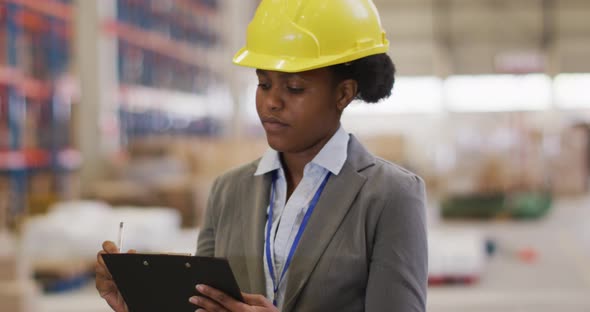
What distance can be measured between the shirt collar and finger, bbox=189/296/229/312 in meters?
0.33

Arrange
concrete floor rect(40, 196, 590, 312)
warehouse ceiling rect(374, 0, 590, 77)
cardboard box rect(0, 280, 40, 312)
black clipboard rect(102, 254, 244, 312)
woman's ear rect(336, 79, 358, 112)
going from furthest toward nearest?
warehouse ceiling rect(374, 0, 590, 77), concrete floor rect(40, 196, 590, 312), cardboard box rect(0, 280, 40, 312), woman's ear rect(336, 79, 358, 112), black clipboard rect(102, 254, 244, 312)

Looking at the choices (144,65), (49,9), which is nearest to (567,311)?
(49,9)

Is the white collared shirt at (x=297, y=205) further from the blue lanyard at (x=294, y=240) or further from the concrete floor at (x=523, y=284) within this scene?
the concrete floor at (x=523, y=284)

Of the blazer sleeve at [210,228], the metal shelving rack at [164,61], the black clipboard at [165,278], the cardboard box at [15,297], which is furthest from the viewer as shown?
the metal shelving rack at [164,61]

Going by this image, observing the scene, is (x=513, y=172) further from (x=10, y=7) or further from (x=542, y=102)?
(x=542, y=102)

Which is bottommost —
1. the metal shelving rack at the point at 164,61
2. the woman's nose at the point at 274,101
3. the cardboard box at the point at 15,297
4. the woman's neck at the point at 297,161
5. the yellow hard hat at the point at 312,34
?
the cardboard box at the point at 15,297

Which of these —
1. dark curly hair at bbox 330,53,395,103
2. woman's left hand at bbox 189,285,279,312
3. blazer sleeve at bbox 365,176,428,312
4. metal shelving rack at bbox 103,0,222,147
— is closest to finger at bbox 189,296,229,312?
woman's left hand at bbox 189,285,279,312

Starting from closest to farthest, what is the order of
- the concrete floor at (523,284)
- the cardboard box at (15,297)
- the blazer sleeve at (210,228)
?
1. the blazer sleeve at (210,228)
2. the cardboard box at (15,297)
3. the concrete floor at (523,284)

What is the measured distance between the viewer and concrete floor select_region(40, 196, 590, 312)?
18.1ft

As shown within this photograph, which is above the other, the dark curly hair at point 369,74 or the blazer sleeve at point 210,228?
the dark curly hair at point 369,74

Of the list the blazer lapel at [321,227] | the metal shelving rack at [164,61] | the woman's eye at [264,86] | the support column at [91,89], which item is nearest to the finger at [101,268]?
the blazer lapel at [321,227]

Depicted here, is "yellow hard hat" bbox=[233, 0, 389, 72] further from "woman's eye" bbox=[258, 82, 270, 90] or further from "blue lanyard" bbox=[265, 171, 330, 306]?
"blue lanyard" bbox=[265, 171, 330, 306]

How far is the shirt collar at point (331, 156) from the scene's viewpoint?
1652 mm

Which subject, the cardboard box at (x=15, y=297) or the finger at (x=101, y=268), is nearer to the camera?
the finger at (x=101, y=268)
